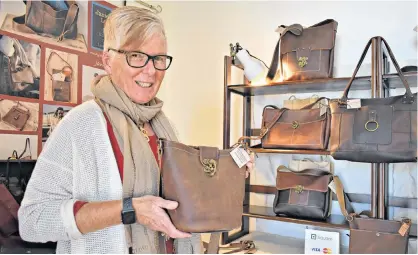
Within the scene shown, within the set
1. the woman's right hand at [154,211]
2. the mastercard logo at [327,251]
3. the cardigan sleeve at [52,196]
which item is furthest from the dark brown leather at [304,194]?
the cardigan sleeve at [52,196]

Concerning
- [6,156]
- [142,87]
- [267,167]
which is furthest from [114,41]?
[267,167]

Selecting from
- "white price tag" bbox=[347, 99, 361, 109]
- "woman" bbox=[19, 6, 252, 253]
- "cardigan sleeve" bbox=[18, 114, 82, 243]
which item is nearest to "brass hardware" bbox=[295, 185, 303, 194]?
"white price tag" bbox=[347, 99, 361, 109]

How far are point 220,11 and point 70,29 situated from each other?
1.06m

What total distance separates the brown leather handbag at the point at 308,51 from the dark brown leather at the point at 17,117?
1.36 metres

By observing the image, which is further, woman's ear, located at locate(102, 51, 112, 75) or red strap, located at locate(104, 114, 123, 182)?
woman's ear, located at locate(102, 51, 112, 75)

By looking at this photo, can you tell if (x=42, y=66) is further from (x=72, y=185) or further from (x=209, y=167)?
(x=209, y=167)

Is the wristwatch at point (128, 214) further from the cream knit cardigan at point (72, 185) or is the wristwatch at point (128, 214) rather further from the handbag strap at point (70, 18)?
the handbag strap at point (70, 18)

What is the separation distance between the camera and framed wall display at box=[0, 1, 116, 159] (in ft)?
5.12

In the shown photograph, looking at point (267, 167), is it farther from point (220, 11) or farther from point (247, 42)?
point (220, 11)

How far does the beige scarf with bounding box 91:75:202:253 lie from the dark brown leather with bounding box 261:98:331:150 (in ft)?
2.76

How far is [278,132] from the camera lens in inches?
71.5

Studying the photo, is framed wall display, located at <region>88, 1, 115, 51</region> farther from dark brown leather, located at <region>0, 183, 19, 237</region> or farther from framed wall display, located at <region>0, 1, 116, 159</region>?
dark brown leather, located at <region>0, 183, 19, 237</region>

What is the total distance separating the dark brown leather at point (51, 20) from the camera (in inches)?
65.5

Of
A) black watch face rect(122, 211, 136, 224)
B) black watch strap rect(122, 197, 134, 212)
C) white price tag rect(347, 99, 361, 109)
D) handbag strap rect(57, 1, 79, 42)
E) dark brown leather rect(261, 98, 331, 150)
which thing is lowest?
black watch face rect(122, 211, 136, 224)
